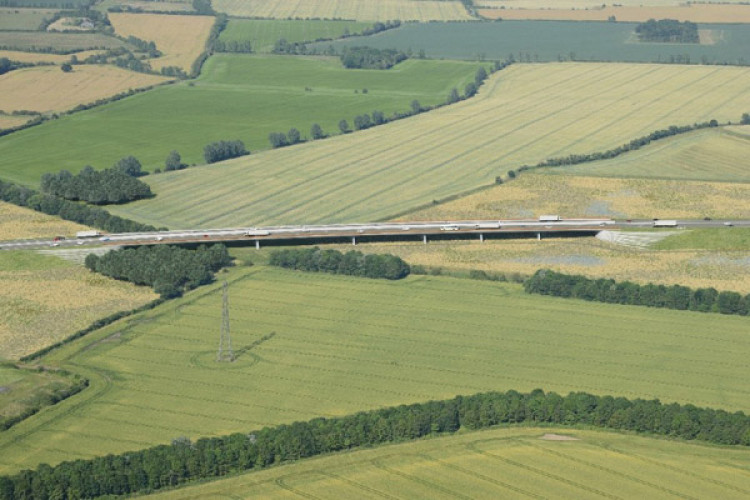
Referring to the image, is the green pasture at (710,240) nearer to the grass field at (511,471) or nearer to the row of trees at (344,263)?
the row of trees at (344,263)

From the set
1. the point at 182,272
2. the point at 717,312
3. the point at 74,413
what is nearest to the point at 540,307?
the point at 717,312

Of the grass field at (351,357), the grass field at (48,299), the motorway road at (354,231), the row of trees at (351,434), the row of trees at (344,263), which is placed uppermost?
the motorway road at (354,231)

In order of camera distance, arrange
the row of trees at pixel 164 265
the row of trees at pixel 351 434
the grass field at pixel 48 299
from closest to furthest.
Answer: the row of trees at pixel 351 434 < the grass field at pixel 48 299 < the row of trees at pixel 164 265

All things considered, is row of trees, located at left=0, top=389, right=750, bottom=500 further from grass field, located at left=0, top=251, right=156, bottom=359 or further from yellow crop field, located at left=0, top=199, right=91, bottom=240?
yellow crop field, located at left=0, top=199, right=91, bottom=240

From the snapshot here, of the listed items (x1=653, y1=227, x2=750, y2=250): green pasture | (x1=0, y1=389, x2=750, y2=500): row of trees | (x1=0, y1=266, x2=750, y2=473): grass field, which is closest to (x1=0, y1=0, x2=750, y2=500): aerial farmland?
(x1=0, y1=389, x2=750, y2=500): row of trees

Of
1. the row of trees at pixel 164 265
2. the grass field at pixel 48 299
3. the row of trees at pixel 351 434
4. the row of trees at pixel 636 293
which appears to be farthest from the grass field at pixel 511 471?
the row of trees at pixel 164 265

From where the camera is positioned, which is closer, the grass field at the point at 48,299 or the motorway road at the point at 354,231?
the grass field at the point at 48,299
